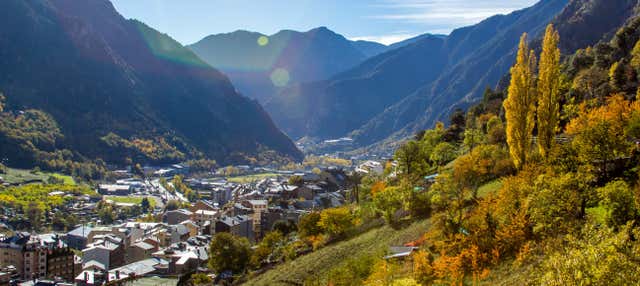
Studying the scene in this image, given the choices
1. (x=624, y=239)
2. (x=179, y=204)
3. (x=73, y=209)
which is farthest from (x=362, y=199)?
(x=73, y=209)

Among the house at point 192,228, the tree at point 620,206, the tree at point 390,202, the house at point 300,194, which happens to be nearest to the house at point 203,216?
the house at point 192,228

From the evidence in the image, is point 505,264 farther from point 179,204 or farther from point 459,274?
point 179,204

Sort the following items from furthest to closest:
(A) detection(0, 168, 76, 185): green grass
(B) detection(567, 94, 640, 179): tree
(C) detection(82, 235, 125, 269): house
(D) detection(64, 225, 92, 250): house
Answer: (A) detection(0, 168, 76, 185): green grass, (D) detection(64, 225, 92, 250): house, (C) detection(82, 235, 125, 269): house, (B) detection(567, 94, 640, 179): tree

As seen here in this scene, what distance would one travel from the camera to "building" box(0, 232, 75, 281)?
83.3m

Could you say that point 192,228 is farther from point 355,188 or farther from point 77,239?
point 355,188

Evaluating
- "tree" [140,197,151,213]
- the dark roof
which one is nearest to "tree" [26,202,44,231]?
the dark roof

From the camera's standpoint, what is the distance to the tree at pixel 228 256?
212ft

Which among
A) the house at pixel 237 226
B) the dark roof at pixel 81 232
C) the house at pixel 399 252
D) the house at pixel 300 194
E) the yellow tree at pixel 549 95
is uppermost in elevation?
the yellow tree at pixel 549 95

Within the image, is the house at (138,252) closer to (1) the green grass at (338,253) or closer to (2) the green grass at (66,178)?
(1) the green grass at (338,253)

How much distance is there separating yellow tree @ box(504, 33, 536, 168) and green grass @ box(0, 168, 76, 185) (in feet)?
566

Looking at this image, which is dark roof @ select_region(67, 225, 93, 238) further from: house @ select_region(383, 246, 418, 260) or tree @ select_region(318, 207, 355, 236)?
house @ select_region(383, 246, 418, 260)

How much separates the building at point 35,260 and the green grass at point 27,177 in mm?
96831

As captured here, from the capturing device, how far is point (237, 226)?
322 feet

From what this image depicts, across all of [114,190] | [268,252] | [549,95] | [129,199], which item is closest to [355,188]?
[268,252]
